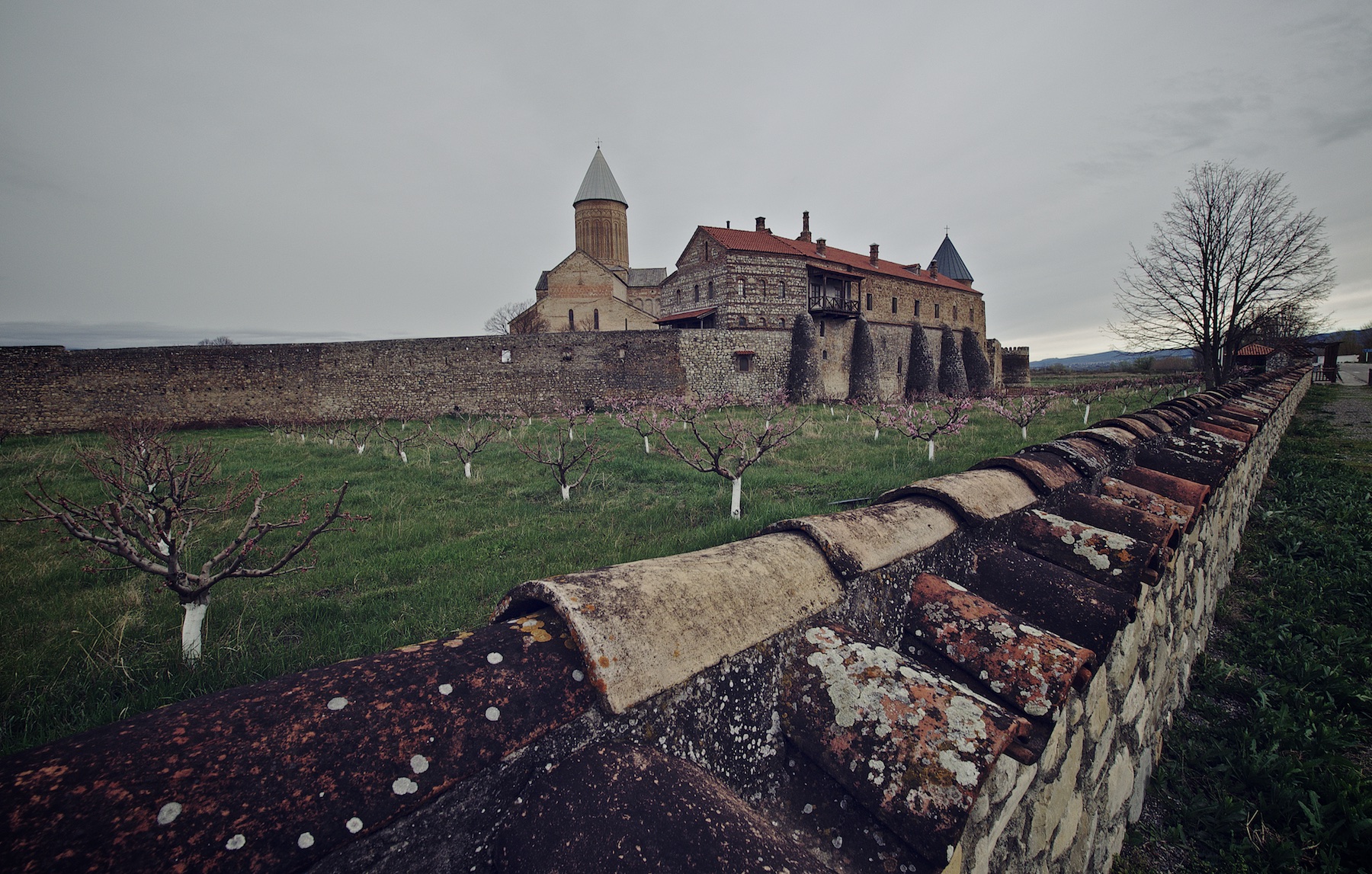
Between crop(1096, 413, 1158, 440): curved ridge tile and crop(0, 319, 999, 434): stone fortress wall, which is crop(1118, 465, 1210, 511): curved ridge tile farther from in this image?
crop(0, 319, 999, 434): stone fortress wall

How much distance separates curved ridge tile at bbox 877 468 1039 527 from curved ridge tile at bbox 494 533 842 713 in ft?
2.53

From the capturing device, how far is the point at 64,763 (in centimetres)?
72

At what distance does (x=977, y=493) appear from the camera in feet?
7.24

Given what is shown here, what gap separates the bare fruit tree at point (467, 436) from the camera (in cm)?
922

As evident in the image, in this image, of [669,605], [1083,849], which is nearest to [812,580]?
[669,605]

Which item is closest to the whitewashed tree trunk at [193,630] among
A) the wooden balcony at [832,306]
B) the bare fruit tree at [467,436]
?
the bare fruit tree at [467,436]

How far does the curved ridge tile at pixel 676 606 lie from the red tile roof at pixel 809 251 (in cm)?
2685

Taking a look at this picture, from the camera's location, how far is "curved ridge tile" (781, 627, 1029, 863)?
1.03 m

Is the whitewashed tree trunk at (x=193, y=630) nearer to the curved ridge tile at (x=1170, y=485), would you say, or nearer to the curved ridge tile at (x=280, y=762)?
Result: the curved ridge tile at (x=280, y=762)

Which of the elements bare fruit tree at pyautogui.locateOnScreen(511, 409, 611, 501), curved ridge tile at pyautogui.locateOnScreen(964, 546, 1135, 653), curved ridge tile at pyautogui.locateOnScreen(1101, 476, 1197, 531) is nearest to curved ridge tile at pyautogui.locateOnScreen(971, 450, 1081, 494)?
curved ridge tile at pyautogui.locateOnScreen(1101, 476, 1197, 531)

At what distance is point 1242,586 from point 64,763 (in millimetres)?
7228

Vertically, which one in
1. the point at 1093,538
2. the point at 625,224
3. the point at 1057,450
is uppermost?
the point at 625,224

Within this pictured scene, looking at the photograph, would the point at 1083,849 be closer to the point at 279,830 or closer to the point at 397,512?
the point at 279,830

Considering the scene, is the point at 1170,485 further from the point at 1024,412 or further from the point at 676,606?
the point at 1024,412
